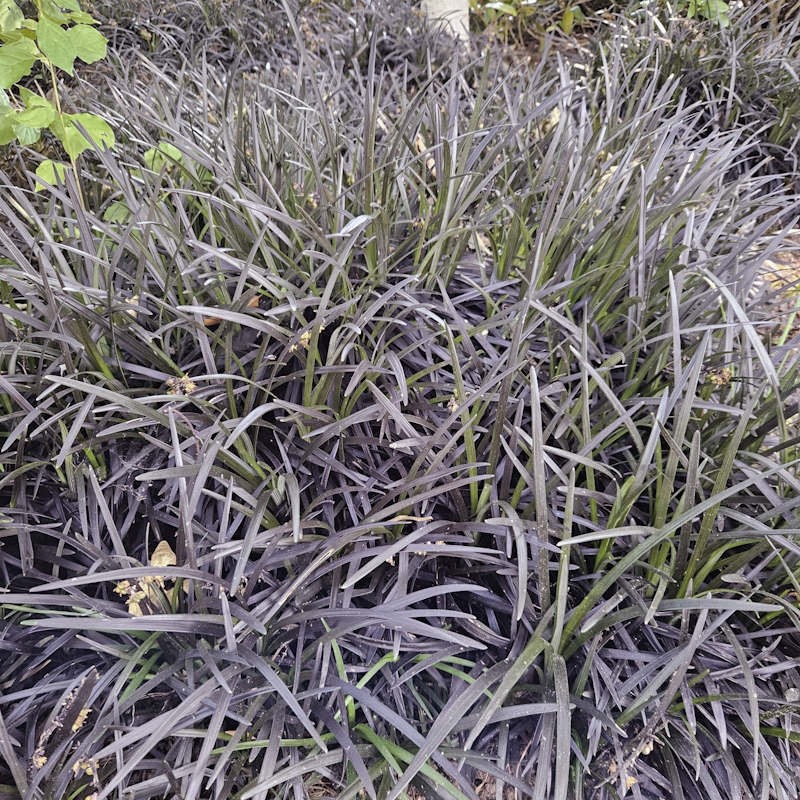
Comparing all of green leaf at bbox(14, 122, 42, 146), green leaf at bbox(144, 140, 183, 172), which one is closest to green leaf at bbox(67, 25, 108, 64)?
green leaf at bbox(14, 122, 42, 146)

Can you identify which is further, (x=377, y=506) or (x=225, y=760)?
(x=377, y=506)

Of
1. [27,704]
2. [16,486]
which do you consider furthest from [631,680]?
[16,486]

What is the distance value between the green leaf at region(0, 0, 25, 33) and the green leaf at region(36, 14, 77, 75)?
2.0 inches

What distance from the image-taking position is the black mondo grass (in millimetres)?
1226

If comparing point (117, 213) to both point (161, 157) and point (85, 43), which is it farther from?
point (85, 43)

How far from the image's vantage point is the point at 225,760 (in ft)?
3.78

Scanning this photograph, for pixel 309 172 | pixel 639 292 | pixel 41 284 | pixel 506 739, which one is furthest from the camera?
pixel 309 172

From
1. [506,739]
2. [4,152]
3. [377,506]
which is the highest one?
[4,152]

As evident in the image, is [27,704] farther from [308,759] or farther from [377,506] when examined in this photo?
[377,506]

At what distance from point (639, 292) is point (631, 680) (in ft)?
3.35

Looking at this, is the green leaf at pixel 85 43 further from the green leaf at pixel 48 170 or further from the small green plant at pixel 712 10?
the small green plant at pixel 712 10

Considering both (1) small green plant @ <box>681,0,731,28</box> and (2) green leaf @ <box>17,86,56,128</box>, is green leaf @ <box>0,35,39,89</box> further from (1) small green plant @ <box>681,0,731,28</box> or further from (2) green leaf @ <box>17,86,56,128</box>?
(1) small green plant @ <box>681,0,731,28</box>

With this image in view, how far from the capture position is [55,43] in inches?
63.7

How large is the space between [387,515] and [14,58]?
61.0 inches
